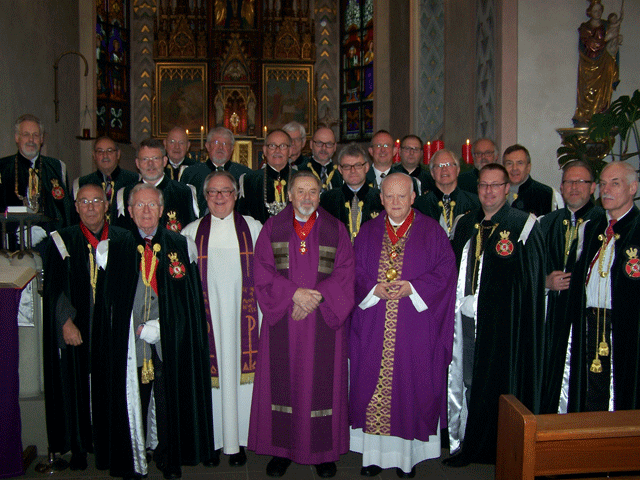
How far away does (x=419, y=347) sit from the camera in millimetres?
4184

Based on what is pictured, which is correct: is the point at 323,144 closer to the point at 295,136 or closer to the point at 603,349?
the point at 295,136

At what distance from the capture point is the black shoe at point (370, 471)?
4.18m

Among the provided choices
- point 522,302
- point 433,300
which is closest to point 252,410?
point 433,300

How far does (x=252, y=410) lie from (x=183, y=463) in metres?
0.57

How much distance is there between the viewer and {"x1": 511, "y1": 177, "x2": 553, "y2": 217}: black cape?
5.55 metres

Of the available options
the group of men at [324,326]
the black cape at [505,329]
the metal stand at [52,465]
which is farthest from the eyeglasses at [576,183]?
the metal stand at [52,465]

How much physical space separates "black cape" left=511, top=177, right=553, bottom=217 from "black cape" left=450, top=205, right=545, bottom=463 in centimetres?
126

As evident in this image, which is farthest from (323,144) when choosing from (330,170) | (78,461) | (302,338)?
(78,461)

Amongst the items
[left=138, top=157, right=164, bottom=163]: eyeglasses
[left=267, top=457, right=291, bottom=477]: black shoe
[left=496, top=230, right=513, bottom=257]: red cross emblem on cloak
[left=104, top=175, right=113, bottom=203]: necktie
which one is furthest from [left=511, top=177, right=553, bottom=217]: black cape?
[left=104, top=175, right=113, bottom=203]: necktie

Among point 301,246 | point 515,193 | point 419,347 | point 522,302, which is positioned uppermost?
point 515,193

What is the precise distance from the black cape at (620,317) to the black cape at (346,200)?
1665 millimetres

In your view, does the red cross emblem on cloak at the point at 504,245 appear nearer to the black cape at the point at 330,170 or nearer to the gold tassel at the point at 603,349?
the gold tassel at the point at 603,349

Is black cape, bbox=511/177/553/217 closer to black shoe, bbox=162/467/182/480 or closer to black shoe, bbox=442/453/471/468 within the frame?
black shoe, bbox=442/453/471/468

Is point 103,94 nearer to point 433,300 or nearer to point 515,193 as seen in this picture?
point 515,193
